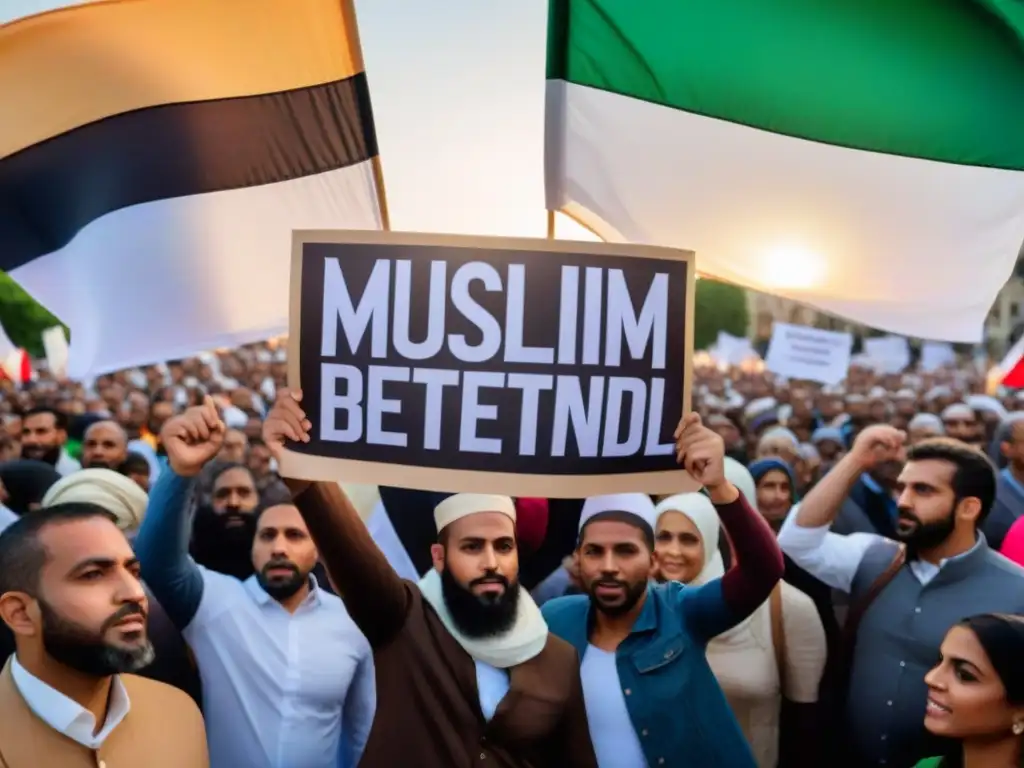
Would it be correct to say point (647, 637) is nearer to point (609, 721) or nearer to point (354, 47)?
point (609, 721)

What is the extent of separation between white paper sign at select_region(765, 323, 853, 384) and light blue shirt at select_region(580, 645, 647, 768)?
4.66 m

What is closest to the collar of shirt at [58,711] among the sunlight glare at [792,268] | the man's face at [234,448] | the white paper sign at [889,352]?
the sunlight glare at [792,268]

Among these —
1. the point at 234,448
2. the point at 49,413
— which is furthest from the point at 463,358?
the point at 49,413

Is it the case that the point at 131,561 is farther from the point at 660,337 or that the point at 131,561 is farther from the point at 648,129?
the point at 648,129

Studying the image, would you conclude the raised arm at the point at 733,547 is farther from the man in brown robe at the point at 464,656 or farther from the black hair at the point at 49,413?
the black hair at the point at 49,413

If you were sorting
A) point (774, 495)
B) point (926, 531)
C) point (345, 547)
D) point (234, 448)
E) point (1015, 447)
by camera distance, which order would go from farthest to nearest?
1. point (234, 448)
2. point (1015, 447)
3. point (774, 495)
4. point (926, 531)
5. point (345, 547)

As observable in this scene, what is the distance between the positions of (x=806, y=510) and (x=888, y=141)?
121cm

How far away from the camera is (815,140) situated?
3566 millimetres

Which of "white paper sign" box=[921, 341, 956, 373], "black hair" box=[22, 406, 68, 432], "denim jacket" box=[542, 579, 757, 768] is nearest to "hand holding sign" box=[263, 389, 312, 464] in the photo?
"denim jacket" box=[542, 579, 757, 768]

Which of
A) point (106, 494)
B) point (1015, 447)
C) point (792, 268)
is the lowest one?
point (106, 494)

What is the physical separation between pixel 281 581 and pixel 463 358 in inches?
42.4

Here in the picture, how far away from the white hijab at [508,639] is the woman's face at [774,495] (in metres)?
1.79

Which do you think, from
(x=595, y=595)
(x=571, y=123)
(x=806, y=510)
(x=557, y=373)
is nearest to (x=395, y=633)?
(x=595, y=595)

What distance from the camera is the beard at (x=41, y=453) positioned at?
222 inches
